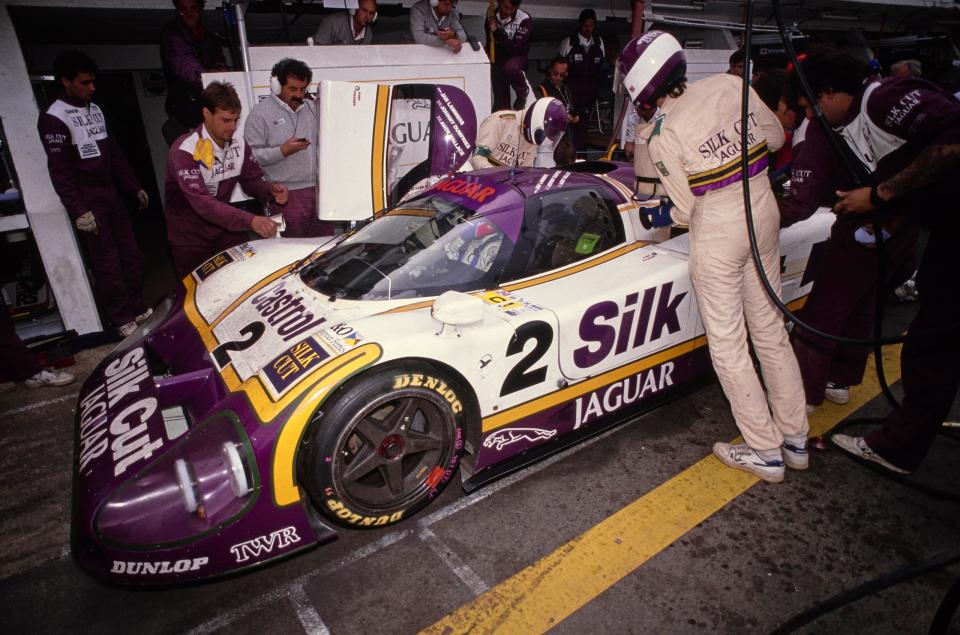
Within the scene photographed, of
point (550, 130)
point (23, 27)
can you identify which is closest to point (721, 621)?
point (550, 130)

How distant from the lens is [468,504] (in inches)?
99.0

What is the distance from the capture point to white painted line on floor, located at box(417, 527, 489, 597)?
209 centimetres

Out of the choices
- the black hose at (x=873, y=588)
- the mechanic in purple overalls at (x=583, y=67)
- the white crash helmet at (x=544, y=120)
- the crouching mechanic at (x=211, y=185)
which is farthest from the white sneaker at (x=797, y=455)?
the mechanic in purple overalls at (x=583, y=67)

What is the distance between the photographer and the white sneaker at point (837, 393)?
10.6 feet

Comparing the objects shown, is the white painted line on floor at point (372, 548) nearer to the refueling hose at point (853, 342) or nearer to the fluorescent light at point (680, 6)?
the refueling hose at point (853, 342)

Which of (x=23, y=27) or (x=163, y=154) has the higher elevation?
(x=23, y=27)

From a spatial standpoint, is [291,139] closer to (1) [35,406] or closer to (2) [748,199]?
(1) [35,406]

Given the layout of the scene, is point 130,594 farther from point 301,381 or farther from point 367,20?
point 367,20

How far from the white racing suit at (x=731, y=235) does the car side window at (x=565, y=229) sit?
1.17ft

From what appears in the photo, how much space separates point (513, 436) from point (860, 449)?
5.63ft

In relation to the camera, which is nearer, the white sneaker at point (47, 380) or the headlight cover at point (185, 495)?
the headlight cover at point (185, 495)

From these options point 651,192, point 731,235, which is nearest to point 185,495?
point 731,235

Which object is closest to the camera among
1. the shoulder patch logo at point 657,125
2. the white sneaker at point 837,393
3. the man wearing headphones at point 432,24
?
the shoulder patch logo at point 657,125

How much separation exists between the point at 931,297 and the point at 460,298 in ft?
6.50
